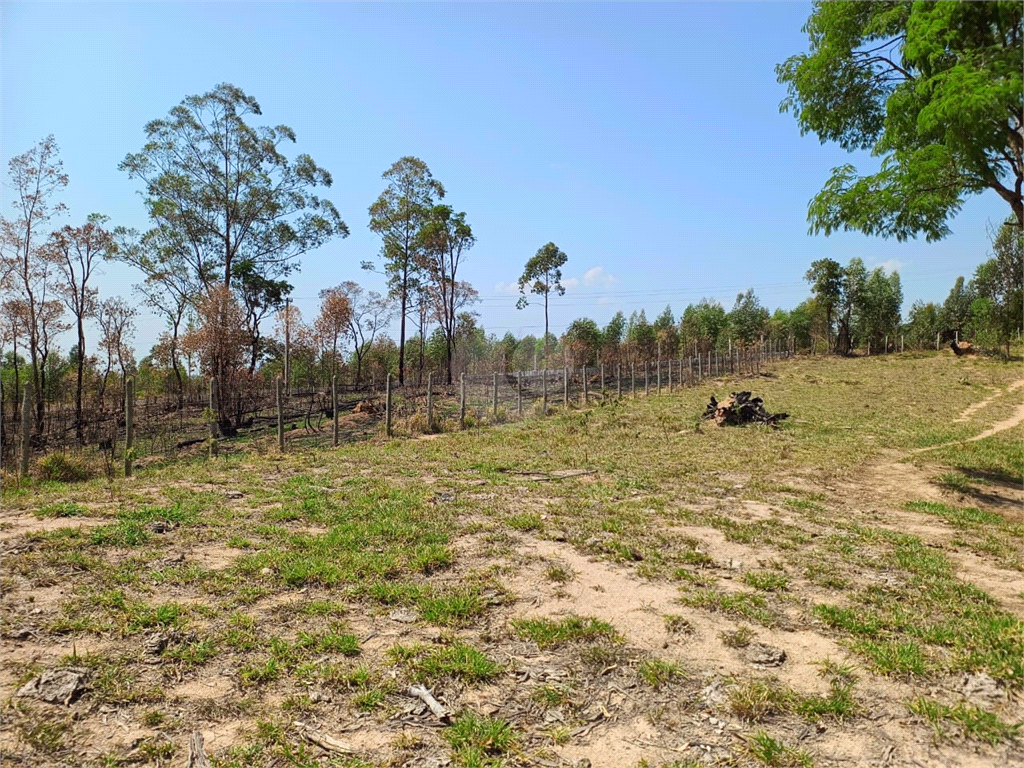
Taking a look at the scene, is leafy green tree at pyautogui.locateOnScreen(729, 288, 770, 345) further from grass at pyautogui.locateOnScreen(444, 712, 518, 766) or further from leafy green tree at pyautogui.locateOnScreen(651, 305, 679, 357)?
grass at pyautogui.locateOnScreen(444, 712, 518, 766)

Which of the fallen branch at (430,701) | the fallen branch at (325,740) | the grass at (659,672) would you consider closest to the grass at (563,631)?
the grass at (659,672)

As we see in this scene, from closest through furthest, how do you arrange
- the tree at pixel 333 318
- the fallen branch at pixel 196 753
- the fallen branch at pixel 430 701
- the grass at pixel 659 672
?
the fallen branch at pixel 196 753, the fallen branch at pixel 430 701, the grass at pixel 659 672, the tree at pixel 333 318

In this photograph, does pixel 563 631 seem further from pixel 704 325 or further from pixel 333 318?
pixel 704 325

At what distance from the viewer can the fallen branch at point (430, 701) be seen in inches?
117

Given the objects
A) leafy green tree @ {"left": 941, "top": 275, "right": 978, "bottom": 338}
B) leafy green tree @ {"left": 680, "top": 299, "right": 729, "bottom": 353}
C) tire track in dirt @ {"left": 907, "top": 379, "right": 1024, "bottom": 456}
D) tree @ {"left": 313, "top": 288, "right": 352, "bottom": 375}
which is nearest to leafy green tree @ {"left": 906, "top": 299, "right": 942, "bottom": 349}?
leafy green tree @ {"left": 941, "top": 275, "right": 978, "bottom": 338}

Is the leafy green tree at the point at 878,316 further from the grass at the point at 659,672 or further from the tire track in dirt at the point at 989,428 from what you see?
the grass at the point at 659,672

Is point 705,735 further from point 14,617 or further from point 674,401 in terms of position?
point 674,401

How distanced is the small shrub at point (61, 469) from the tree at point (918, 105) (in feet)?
47.8

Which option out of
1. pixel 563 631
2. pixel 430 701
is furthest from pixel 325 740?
pixel 563 631

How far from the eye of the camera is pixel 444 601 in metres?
4.36

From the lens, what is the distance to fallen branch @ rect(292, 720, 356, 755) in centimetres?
271

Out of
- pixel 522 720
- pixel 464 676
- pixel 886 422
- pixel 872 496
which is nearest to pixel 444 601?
pixel 464 676

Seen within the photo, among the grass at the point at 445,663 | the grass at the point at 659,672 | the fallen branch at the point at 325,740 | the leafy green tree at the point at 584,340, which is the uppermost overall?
the leafy green tree at the point at 584,340

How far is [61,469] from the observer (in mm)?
10445
